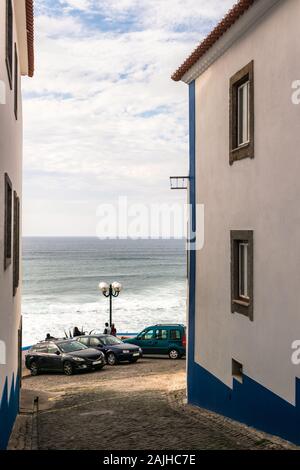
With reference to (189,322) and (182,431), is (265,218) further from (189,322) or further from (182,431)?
(189,322)

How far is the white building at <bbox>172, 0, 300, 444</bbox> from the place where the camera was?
9.86 meters

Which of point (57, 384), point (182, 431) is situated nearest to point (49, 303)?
point (57, 384)

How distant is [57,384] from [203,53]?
13639 millimetres

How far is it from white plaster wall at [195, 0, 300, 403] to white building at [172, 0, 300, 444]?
2cm

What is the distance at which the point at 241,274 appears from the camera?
41.9 ft

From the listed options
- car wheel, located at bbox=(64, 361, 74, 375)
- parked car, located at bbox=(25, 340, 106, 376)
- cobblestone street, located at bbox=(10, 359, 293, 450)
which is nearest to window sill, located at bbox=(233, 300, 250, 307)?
cobblestone street, located at bbox=(10, 359, 293, 450)

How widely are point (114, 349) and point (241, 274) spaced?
14590 mm

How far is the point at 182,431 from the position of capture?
37.1 feet

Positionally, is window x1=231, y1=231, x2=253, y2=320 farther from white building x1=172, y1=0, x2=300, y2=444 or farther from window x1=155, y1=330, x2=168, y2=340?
window x1=155, y1=330, x2=168, y2=340

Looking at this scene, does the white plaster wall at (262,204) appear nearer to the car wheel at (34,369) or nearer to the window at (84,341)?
the car wheel at (34,369)

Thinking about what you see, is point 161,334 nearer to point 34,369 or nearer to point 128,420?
point 34,369

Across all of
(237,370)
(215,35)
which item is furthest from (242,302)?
(215,35)

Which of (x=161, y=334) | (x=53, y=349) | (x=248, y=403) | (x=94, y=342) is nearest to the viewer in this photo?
(x=248, y=403)

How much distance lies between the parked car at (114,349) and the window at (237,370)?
44.5ft
